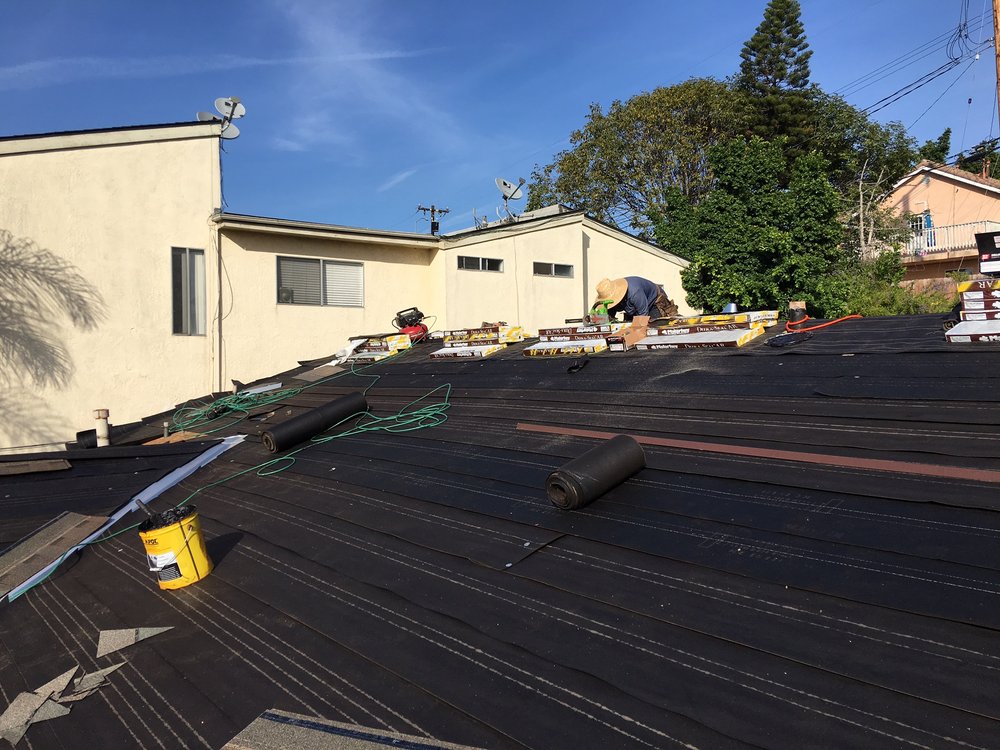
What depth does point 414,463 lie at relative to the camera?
409cm

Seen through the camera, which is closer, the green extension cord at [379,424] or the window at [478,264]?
the green extension cord at [379,424]

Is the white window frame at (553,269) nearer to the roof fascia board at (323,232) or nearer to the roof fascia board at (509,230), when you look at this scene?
the roof fascia board at (509,230)

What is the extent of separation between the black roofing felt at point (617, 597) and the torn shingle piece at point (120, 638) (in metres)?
0.05

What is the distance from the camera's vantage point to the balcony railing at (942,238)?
24.4 metres

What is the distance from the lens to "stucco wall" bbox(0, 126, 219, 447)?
880cm

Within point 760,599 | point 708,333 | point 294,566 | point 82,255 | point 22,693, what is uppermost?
point 82,255

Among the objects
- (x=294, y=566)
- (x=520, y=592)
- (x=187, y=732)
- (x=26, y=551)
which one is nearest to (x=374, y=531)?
(x=294, y=566)

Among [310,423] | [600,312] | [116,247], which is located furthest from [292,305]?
[310,423]

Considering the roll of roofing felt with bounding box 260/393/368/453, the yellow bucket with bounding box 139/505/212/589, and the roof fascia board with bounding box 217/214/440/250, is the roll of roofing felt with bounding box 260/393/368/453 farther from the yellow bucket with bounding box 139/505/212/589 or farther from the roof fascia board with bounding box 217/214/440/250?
the roof fascia board with bounding box 217/214/440/250

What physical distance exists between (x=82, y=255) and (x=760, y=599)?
10714mm

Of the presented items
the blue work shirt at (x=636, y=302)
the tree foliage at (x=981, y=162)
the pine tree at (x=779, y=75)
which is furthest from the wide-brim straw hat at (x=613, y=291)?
the tree foliage at (x=981, y=162)

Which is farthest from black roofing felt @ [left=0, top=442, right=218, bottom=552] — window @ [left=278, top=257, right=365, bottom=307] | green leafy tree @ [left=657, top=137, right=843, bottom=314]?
green leafy tree @ [left=657, top=137, right=843, bottom=314]

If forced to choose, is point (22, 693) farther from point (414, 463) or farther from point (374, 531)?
point (414, 463)

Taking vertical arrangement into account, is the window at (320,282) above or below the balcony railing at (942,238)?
below
